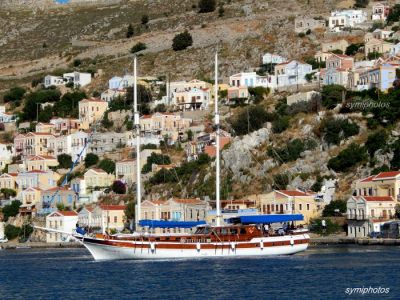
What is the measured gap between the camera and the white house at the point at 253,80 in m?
143

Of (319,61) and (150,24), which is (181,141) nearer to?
(319,61)

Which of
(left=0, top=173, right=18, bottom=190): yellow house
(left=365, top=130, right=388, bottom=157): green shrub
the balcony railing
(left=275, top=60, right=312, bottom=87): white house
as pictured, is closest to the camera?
the balcony railing

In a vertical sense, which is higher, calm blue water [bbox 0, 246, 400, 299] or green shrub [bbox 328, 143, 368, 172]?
green shrub [bbox 328, 143, 368, 172]

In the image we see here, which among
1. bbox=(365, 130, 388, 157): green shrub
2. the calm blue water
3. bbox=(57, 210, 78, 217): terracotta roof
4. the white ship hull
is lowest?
the calm blue water

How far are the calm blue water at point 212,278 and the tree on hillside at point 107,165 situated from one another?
51.3 meters

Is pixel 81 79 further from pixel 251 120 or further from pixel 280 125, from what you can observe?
pixel 280 125

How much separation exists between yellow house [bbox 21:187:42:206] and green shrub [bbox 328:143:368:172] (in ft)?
129

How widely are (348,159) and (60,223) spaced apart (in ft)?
106

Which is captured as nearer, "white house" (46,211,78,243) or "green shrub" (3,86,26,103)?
"white house" (46,211,78,243)

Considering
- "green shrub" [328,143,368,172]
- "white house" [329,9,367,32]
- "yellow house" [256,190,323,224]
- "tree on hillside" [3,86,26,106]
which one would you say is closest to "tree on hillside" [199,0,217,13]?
"white house" [329,9,367,32]

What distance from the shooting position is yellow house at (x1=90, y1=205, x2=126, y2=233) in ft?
392

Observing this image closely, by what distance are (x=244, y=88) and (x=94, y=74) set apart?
A: 36.3 metres

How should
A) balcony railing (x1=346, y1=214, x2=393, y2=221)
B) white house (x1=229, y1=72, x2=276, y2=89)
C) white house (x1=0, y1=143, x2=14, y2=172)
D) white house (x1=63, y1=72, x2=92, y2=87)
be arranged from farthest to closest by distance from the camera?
white house (x1=63, y1=72, x2=92, y2=87) → white house (x1=0, y1=143, x2=14, y2=172) → white house (x1=229, y1=72, x2=276, y2=89) → balcony railing (x1=346, y1=214, x2=393, y2=221)

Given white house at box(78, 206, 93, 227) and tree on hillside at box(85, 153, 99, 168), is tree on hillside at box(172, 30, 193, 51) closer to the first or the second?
tree on hillside at box(85, 153, 99, 168)
